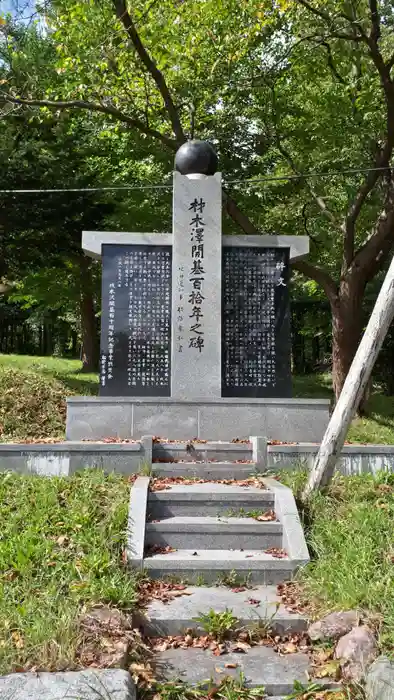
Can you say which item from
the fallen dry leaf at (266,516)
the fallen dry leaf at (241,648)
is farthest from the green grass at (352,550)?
the fallen dry leaf at (241,648)

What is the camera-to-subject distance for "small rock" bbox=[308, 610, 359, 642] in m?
4.25

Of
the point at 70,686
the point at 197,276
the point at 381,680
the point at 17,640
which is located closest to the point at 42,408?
the point at 197,276

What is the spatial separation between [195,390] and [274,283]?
2021 millimetres

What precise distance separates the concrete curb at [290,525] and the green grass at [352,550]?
103 mm

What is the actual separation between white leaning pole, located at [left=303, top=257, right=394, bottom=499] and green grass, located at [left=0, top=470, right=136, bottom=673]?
2.01m

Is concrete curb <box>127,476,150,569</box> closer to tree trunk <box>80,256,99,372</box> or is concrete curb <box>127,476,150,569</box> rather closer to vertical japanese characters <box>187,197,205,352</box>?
vertical japanese characters <box>187,197,205,352</box>

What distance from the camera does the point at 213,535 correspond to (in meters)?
5.69

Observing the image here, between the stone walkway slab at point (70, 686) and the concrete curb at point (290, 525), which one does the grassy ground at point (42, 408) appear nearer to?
the concrete curb at point (290, 525)

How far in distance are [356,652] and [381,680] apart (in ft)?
1.17

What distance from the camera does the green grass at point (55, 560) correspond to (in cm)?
378

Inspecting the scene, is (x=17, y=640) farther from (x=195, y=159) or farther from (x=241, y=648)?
(x=195, y=159)

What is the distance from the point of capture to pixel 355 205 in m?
13.0

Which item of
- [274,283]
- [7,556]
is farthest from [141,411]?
[7,556]

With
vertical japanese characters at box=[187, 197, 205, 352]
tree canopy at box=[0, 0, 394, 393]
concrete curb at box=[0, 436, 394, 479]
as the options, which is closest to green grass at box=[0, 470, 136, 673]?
concrete curb at box=[0, 436, 394, 479]
